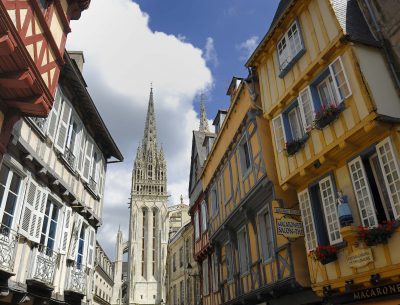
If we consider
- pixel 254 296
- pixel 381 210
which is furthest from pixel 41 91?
pixel 254 296

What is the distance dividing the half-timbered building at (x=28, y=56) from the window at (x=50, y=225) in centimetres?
346

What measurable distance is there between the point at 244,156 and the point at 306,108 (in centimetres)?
455

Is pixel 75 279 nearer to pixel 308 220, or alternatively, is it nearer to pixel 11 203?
pixel 11 203

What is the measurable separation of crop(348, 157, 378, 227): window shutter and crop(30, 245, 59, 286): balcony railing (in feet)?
25.7

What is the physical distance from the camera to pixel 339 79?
806 centimetres

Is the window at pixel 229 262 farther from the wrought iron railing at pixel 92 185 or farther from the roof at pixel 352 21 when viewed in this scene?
the roof at pixel 352 21

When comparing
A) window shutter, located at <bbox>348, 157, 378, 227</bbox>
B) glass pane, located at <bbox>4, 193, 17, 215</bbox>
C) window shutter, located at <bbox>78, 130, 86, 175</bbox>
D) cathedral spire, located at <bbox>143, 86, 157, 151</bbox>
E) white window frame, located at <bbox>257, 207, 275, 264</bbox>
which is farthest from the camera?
cathedral spire, located at <bbox>143, 86, 157, 151</bbox>

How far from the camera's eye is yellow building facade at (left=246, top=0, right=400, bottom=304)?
6906mm

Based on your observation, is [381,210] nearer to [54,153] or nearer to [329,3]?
[329,3]

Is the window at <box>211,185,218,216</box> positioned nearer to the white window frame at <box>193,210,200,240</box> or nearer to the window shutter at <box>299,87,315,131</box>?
the white window frame at <box>193,210,200,240</box>

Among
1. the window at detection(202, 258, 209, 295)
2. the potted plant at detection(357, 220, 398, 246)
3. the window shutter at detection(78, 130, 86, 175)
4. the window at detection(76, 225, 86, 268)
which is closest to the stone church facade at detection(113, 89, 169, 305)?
the window at detection(202, 258, 209, 295)

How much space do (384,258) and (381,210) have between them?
35.3 inches

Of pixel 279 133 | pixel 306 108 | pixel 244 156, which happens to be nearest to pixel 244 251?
pixel 244 156

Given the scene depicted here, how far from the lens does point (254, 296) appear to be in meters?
11.4
